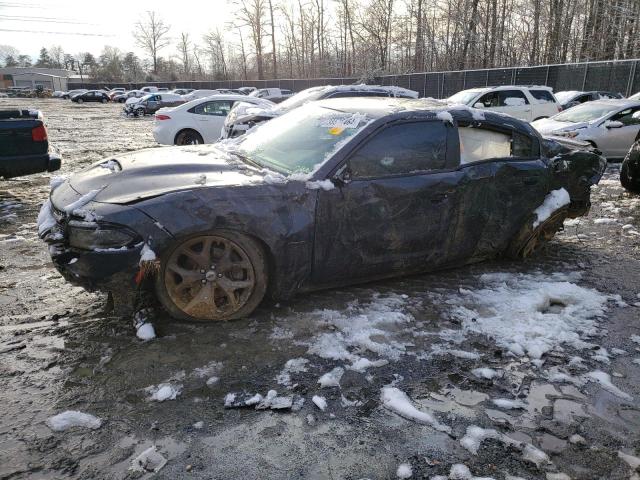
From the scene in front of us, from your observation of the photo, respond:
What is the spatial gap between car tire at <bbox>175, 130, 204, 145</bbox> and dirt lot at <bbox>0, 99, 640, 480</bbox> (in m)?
8.05

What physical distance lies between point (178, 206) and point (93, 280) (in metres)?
0.70

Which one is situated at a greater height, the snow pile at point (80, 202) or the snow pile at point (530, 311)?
the snow pile at point (80, 202)

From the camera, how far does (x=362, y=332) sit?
3.34 meters

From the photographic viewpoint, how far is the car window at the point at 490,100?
43.9 ft

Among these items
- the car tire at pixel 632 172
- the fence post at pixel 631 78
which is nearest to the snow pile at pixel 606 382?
the car tire at pixel 632 172

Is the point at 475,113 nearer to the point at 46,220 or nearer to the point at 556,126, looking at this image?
the point at 46,220

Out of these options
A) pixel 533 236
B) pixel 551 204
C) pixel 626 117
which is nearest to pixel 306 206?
pixel 533 236

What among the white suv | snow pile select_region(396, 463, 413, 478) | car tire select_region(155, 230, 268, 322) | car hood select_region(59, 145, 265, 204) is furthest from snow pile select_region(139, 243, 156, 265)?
the white suv

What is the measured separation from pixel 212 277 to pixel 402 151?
5.89ft

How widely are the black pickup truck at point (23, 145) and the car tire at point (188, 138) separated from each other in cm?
474

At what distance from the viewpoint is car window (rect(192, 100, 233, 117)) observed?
39.6 feet

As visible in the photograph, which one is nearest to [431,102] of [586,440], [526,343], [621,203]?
[526,343]

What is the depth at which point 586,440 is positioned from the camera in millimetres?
2424

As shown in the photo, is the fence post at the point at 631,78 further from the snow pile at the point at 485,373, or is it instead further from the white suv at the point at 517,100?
the snow pile at the point at 485,373
